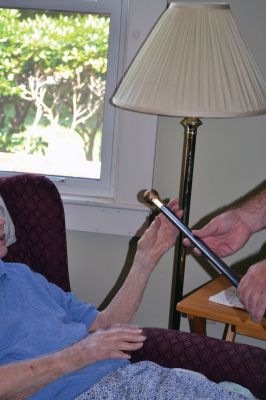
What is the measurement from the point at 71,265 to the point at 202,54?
113 cm

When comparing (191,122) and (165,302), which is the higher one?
(191,122)

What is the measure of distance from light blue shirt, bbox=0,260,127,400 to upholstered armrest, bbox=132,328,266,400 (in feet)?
0.53

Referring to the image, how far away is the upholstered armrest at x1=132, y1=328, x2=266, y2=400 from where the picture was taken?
5.36 ft

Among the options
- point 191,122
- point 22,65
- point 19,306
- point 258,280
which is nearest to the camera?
point 258,280

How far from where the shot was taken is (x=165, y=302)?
253cm

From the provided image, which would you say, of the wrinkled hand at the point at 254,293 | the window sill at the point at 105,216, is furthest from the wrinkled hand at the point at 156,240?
the window sill at the point at 105,216

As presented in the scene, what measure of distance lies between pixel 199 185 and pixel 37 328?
3.32 ft

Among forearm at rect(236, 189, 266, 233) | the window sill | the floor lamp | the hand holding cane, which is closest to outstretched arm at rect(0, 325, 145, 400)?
the hand holding cane

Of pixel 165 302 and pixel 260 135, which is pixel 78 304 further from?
pixel 260 135

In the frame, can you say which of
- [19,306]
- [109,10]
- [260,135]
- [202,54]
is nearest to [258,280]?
[19,306]

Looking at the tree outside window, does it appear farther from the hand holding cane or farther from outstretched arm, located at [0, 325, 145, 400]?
outstretched arm, located at [0, 325, 145, 400]

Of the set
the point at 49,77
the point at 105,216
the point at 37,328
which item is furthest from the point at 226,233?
the point at 49,77

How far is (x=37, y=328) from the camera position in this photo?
5.20 feet

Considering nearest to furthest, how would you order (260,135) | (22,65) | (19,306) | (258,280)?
(258,280) < (19,306) < (260,135) < (22,65)
